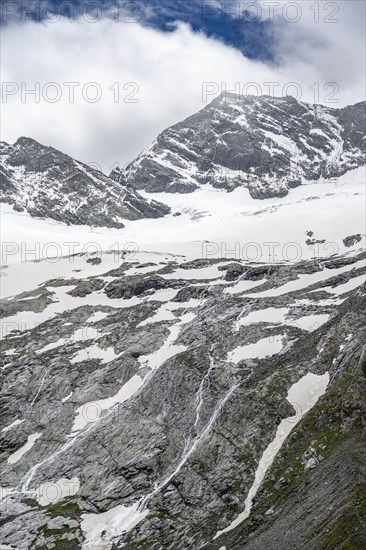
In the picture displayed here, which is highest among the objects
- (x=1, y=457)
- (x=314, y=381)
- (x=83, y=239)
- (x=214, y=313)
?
(x=83, y=239)

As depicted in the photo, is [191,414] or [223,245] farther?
[223,245]

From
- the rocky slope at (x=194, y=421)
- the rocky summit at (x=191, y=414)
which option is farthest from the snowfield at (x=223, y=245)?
the rocky slope at (x=194, y=421)

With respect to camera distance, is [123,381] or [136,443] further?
[123,381]

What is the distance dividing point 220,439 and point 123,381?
2017 cm

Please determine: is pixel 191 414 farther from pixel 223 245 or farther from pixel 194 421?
pixel 223 245

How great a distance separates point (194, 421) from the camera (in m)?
55.0

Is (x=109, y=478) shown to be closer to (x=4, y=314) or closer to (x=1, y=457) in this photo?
(x=1, y=457)

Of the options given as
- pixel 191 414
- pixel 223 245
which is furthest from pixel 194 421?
pixel 223 245

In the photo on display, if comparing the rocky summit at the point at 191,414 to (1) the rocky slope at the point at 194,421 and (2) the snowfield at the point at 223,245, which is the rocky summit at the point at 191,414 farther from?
(2) the snowfield at the point at 223,245

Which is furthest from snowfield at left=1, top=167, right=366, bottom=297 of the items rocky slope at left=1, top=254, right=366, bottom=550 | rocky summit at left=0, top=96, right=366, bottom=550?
rocky slope at left=1, top=254, right=366, bottom=550

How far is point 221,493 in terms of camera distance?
44250mm

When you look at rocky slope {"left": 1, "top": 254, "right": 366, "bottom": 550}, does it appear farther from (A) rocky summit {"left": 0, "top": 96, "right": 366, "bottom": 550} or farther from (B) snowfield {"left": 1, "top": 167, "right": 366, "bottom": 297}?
(B) snowfield {"left": 1, "top": 167, "right": 366, "bottom": 297}

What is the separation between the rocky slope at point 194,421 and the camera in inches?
1566

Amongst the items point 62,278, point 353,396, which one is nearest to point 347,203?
point 62,278
